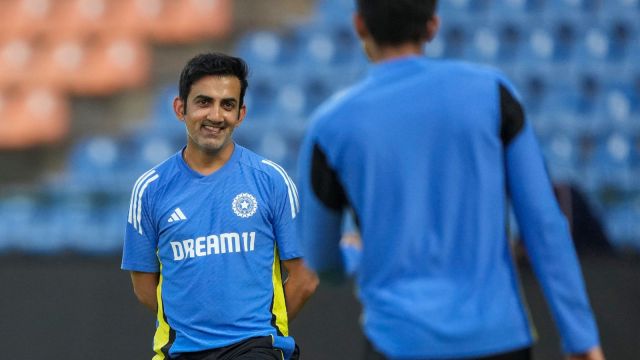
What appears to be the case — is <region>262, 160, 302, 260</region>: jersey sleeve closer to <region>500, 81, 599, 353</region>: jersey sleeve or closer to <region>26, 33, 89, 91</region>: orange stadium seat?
<region>500, 81, 599, 353</region>: jersey sleeve

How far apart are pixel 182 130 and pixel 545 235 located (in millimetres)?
7239

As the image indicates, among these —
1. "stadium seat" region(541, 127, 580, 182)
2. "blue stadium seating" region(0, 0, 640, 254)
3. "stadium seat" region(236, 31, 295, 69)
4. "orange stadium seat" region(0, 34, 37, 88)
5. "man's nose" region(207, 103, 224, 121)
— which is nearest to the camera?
"man's nose" region(207, 103, 224, 121)

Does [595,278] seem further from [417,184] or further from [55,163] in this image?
[55,163]

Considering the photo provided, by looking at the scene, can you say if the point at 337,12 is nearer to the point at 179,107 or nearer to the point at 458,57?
the point at 458,57

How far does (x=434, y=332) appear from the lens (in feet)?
6.80

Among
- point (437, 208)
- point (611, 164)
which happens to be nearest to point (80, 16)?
point (611, 164)

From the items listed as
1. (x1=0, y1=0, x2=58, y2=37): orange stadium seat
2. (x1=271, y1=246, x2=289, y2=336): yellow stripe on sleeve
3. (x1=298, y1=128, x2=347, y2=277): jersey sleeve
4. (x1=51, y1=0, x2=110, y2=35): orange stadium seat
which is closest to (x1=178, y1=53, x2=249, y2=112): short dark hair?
(x1=271, y1=246, x2=289, y2=336): yellow stripe on sleeve

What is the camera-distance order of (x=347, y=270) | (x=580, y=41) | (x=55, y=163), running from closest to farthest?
(x=347, y=270), (x=580, y=41), (x=55, y=163)

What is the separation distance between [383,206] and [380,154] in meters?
0.11

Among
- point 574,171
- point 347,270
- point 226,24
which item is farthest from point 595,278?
point 226,24

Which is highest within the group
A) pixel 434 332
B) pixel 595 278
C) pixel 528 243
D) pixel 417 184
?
pixel 417 184

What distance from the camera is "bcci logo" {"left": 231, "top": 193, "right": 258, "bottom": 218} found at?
3.36 m

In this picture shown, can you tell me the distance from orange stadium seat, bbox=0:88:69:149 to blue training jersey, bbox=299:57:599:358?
825cm

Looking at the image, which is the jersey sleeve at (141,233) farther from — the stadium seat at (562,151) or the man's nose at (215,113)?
the stadium seat at (562,151)
